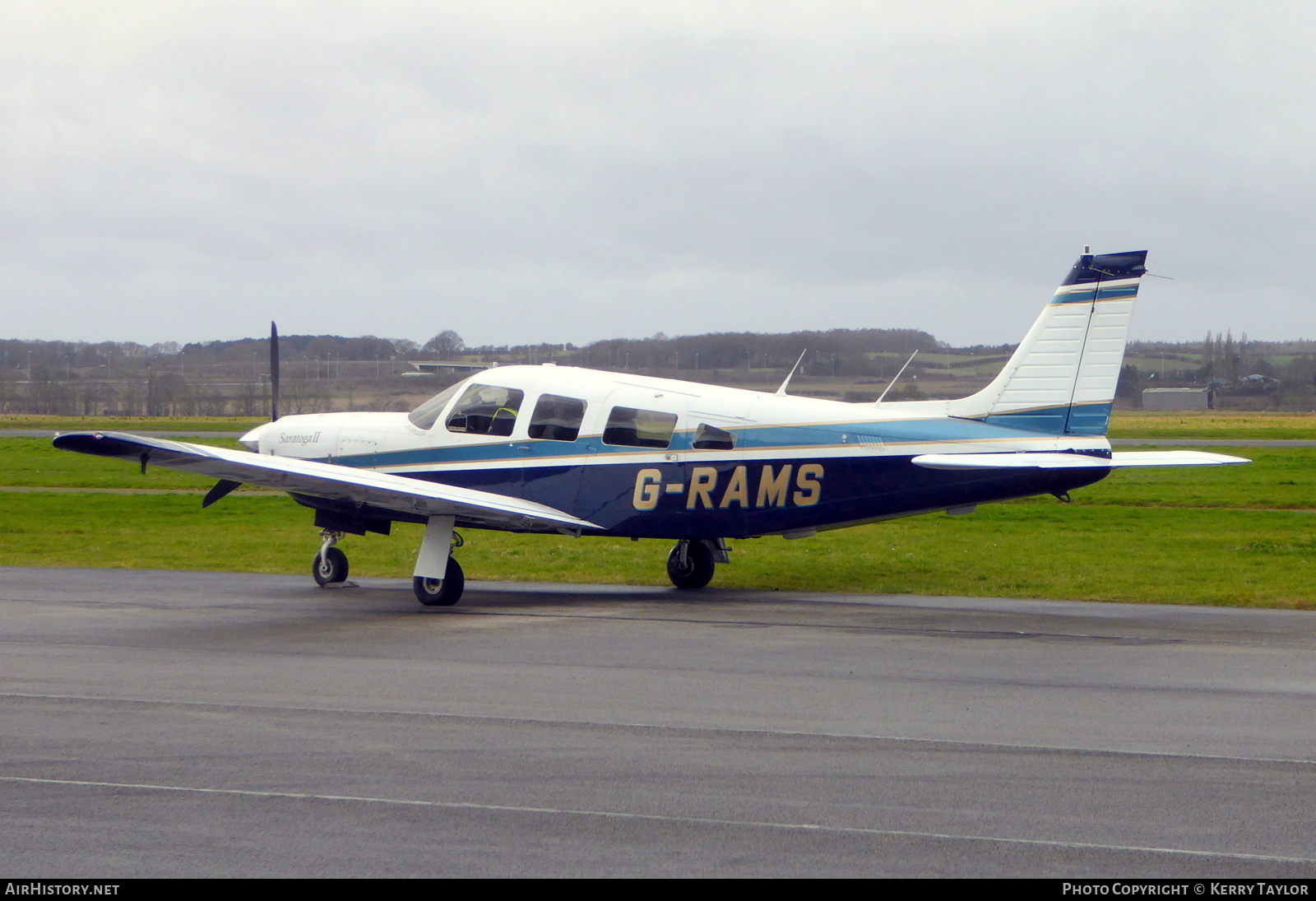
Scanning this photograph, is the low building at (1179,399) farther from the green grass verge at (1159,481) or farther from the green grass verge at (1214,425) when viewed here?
the green grass verge at (1159,481)

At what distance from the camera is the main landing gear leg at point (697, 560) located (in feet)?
52.8

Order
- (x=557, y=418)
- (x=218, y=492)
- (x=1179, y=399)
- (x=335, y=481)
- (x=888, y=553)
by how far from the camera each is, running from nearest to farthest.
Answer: (x=335, y=481)
(x=557, y=418)
(x=218, y=492)
(x=888, y=553)
(x=1179, y=399)

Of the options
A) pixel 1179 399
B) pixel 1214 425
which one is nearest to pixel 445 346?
pixel 1214 425

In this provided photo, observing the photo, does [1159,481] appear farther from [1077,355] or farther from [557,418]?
[557,418]

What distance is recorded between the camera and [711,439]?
14.5 meters

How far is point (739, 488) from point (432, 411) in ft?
13.8

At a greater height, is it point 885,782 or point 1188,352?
point 1188,352

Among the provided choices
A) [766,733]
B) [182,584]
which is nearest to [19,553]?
[182,584]

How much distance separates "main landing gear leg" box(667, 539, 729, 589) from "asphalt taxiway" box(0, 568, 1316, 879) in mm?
2838

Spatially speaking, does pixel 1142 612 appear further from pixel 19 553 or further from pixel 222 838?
pixel 19 553

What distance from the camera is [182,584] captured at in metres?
16.3

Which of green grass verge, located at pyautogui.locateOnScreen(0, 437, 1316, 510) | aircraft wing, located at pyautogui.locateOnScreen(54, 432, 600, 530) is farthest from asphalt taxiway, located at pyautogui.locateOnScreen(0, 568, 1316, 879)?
green grass verge, located at pyautogui.locateOnScreen(0, 437, 1316, 510)

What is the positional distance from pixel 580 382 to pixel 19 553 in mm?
11004

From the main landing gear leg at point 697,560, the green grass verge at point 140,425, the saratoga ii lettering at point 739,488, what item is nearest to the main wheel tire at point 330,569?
the saratoga ii lettering at point 739,488
